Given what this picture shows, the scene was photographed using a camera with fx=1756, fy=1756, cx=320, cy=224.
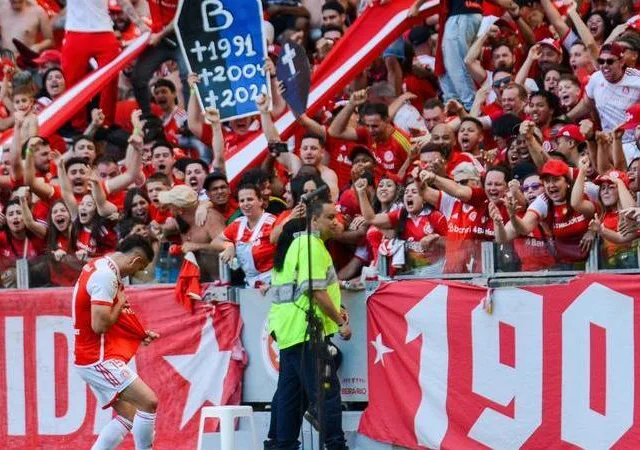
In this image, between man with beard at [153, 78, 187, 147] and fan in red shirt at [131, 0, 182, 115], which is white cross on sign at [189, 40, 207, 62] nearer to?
man with beard at [153, 78, 187, 147]

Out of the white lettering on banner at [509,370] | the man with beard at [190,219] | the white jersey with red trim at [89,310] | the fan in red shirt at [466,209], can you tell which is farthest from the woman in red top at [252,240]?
the white lettering on banner at [509,370]

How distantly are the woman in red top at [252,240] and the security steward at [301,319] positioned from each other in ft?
2.06

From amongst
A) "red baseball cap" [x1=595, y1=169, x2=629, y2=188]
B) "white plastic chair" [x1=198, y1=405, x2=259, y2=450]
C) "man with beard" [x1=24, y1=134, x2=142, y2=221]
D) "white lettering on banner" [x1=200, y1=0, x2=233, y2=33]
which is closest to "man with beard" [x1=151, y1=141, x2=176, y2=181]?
"man with beard" [x1=24, y1=134, x2=142, y2=221]

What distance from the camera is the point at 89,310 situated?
1309cm

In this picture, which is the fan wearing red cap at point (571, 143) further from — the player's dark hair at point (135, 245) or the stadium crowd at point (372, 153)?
the player's dark hair at point (135, 245)

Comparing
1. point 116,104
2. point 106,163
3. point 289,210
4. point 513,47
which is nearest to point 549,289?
point 289,210

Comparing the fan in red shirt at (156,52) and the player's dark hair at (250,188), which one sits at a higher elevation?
the fan in red shirt at (156,52)

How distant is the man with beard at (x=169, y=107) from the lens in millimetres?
17797

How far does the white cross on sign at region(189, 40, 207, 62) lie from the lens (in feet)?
52.9

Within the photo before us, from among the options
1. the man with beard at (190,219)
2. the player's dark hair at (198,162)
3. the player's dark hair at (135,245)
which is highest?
the player's dark hair at (198,162)

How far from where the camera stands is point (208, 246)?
46.3 feet

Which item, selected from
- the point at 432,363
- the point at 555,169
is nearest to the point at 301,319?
the point at 432,363

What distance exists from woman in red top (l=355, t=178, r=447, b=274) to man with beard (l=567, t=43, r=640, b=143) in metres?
1.86

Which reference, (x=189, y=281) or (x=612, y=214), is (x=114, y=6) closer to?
(x=189, y=281)
